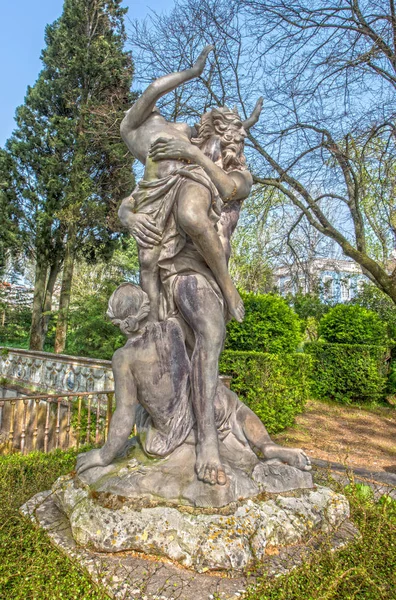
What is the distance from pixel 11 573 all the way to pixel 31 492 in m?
1.16

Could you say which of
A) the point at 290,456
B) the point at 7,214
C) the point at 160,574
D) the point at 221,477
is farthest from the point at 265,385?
the point at 7,214

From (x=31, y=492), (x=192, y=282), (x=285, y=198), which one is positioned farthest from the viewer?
(x=285, y=198)

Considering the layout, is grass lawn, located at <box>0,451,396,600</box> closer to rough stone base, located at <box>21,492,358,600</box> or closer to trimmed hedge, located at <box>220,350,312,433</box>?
rough stone base, located at <box>21,492,358,600</box>

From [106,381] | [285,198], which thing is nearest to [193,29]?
[285,198]

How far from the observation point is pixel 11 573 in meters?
1.86

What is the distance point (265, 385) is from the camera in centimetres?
812

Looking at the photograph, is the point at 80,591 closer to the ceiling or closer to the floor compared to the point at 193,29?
closer to the floor

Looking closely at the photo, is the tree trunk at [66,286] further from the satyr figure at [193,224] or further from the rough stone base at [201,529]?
the rough stone base at [201,529]

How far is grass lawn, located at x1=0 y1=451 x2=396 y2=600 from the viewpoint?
5.59ft

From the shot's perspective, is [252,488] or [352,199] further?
[352,199]

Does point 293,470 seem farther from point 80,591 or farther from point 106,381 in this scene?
point 106,381

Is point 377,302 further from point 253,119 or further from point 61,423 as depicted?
point 253,119

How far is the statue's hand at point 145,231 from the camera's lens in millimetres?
2535

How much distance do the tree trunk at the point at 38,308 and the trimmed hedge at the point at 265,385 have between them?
11.0m
